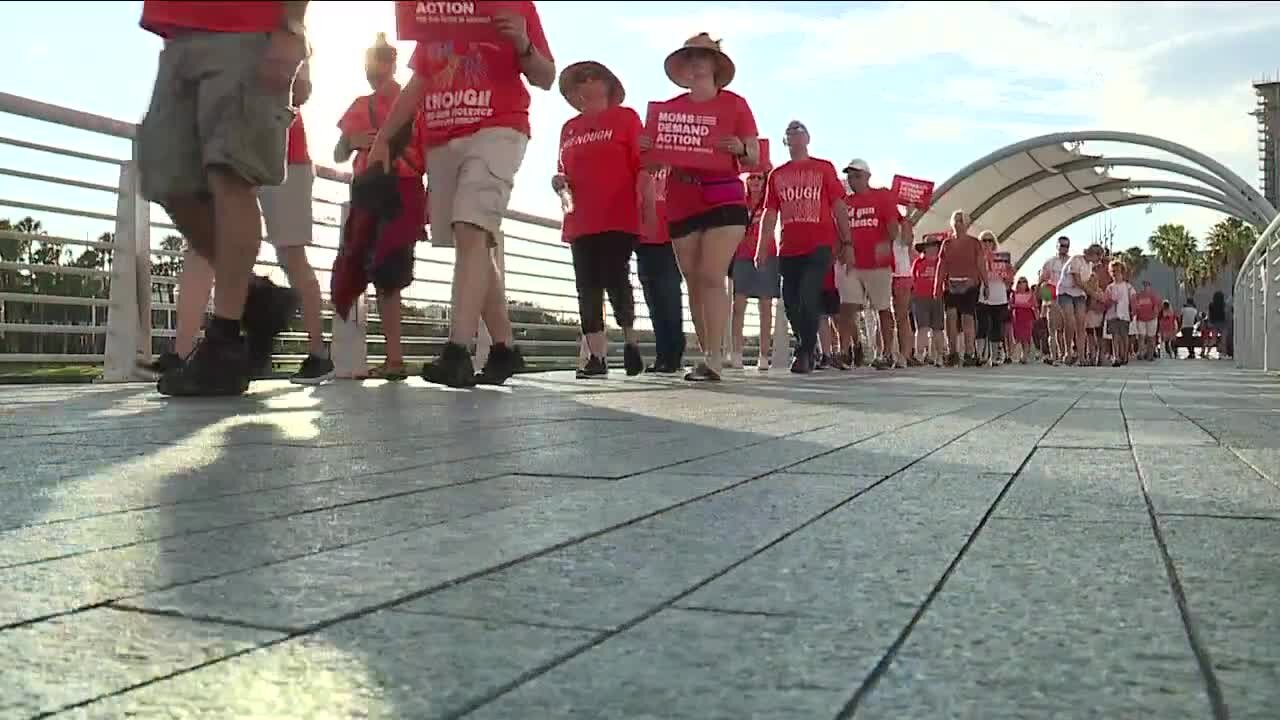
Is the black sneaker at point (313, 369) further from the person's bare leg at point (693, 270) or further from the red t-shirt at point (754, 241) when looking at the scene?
the red t-shirt at point (754, 241)

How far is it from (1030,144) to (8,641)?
3557 centimetres

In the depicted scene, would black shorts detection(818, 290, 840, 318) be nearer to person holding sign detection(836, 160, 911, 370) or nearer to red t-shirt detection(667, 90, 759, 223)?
person holding sign detection(836, 160, 911, 370)

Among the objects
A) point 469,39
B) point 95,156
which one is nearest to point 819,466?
point 469,39

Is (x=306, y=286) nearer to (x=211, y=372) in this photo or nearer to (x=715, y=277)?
(x=715, y=277)

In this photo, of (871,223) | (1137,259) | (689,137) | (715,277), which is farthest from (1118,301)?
(1137,259)

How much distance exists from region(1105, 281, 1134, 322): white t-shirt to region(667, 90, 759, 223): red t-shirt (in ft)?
51.2

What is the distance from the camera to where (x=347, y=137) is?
343 inches

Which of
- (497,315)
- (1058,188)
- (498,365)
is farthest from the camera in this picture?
(1058,188)

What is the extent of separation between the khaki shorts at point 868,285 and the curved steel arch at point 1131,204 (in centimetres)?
3057

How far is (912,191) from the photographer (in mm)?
21328

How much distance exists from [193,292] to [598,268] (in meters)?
3.73

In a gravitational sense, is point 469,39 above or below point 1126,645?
above

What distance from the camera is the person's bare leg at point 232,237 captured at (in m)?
5.19

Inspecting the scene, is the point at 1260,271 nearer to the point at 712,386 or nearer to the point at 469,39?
the point at 712,386
